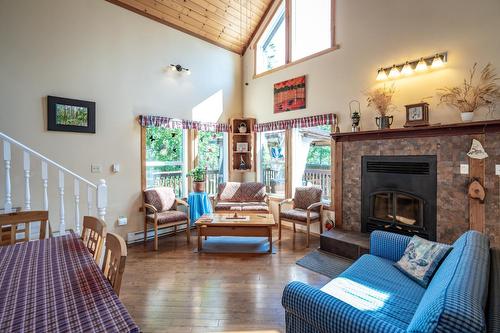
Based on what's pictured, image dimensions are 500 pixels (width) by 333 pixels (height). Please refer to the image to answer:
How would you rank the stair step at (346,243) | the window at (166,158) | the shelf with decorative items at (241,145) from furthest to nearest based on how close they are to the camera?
the shelf with decorative items at (241,145)
the window at (166,158)
the stair step at (346,243)

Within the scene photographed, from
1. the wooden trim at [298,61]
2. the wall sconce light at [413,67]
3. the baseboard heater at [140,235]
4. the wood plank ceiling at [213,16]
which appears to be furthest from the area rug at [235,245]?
the wood plank ceiling at [213,16]

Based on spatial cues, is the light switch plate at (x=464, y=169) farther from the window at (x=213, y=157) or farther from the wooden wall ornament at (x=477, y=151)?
the window at (x=213, y=157)

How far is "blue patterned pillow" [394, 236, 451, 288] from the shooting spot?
191cm

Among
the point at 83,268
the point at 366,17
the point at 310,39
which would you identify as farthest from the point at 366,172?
the point at 83,268

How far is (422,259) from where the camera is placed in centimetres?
200

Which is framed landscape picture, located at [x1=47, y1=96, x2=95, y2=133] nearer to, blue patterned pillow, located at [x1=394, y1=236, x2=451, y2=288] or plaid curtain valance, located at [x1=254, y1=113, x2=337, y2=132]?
plaid curtain valance, located at [x1=254, y1=113, x2=337, y2=132]

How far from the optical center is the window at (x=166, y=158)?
439 cm

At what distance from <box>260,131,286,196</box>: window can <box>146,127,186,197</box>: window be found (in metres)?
1.66

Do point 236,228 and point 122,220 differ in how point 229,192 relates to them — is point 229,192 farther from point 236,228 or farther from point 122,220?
point 122,220

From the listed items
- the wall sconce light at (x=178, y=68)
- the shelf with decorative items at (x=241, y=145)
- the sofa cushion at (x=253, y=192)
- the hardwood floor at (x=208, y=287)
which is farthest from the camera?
the shelf with decorative items at (x=241, y=145)

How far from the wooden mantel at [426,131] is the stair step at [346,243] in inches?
54.5

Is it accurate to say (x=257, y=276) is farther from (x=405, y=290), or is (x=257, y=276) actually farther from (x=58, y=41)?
(x=58, y=41)

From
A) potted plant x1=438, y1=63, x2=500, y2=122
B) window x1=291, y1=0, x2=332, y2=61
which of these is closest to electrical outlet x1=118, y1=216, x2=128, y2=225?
window x1=291, y1=0, x2=332, y2=61

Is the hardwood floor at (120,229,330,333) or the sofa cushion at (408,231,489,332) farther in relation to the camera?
A: the hardwood floor at (120,229,330,333)
